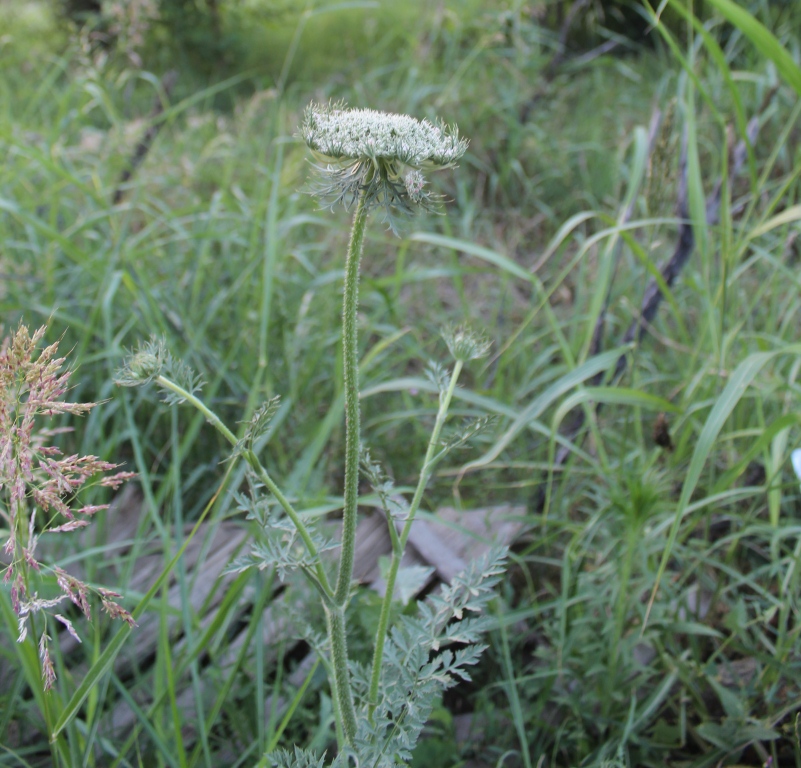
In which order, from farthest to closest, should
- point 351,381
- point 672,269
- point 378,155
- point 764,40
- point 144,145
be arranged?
point 144,145 → point 672,269 → point 764,40 → point 351,381 → point 378,155

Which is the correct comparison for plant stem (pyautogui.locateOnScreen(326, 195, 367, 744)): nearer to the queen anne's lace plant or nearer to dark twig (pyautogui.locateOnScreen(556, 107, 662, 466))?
the queen anne's lace plant

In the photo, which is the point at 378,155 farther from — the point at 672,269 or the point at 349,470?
the point at 672,269

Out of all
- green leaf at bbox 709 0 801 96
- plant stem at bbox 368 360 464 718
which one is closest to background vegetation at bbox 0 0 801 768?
green leaf at bbox 709 0 801 96

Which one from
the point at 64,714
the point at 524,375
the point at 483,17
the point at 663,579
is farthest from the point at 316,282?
the point at 483,17

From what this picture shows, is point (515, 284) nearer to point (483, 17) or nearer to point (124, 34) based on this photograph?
point (483, 17)

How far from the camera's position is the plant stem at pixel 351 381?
0.92 meters

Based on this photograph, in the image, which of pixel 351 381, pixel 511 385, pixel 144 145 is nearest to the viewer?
pixel 351 381

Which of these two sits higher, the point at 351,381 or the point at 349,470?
the point at 351,381

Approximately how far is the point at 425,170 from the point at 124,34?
109 inches

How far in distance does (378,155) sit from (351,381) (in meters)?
0.29

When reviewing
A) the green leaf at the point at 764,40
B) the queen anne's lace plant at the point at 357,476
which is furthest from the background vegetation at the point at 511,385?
the queen anne's lace plant at the point at 357,476

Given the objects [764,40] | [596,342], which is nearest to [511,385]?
[596,342]

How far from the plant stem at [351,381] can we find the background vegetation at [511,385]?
0.88ft

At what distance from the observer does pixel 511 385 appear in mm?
2611
